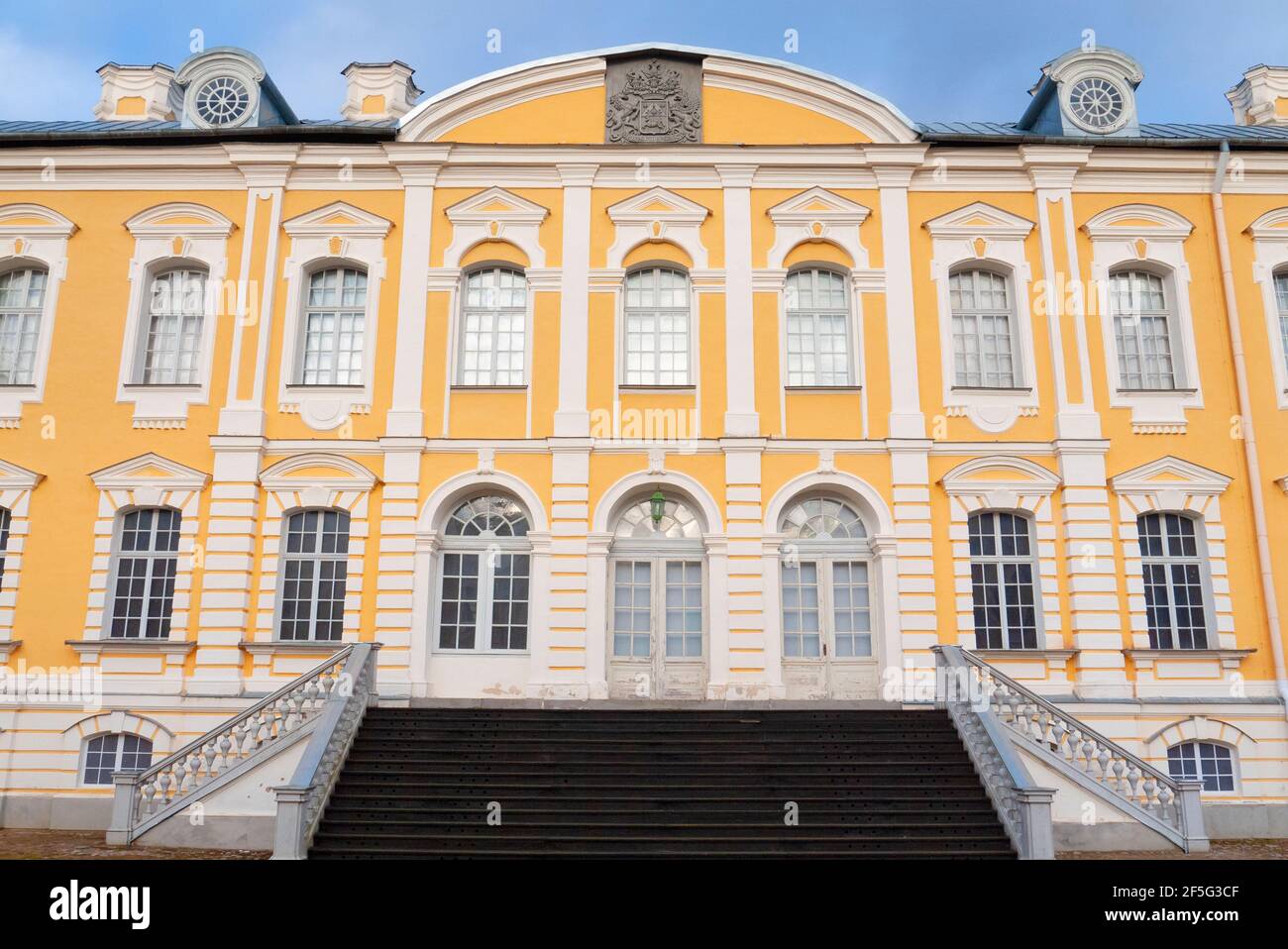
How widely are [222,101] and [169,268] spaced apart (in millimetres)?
2968

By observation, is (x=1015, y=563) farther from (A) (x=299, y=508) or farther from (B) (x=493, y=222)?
(A) (x=299, y=508)

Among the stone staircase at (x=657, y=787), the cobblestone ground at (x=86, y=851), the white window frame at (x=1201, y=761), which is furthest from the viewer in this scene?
the white window frame at (x=1201, y=761)

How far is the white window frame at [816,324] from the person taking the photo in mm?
16469

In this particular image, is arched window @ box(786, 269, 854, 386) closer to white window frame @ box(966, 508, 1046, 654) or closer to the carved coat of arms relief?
the carved coat of arms relief

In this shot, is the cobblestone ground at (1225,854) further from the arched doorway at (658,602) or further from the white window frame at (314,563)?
Result: the white window frame at (314,563)

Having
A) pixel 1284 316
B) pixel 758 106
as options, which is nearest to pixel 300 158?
pixel 758 106

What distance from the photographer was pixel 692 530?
16219 millimetres

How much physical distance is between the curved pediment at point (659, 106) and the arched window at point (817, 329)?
2331 mm

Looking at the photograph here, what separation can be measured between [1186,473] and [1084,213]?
4499 millimetres

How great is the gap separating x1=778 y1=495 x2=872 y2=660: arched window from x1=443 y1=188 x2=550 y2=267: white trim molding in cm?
610

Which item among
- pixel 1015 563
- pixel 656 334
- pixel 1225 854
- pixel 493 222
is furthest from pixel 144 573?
pixel 1225 854

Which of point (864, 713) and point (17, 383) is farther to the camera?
point (17, 383)

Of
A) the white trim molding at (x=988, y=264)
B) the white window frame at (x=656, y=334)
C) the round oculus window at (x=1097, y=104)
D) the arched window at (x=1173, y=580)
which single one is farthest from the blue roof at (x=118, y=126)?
the arched window at (x=1173, y=580)
